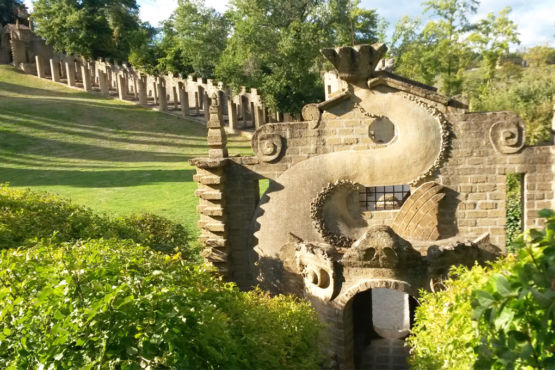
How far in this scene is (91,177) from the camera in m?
30.0

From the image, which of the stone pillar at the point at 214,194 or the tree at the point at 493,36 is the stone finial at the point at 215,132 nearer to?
the stone pillar at the point at 214,194

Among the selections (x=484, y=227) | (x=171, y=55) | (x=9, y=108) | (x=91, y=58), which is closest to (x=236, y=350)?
(x=484, y=227)

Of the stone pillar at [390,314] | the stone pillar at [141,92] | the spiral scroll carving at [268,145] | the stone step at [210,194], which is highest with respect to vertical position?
the stone pillar at [141,92]

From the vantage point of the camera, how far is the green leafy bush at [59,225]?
33.4ft

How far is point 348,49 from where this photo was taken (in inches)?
392

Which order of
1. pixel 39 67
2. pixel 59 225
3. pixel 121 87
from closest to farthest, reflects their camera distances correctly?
pixel 59 225 → pixel 121 87 → pixel 39 67

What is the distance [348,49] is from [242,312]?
222 inches

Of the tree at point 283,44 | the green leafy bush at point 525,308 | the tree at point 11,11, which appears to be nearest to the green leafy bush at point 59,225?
the green leafy bush at point 525,308

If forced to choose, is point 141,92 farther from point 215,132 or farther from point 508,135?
point 508,135

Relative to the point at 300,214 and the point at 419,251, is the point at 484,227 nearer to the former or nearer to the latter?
the point at 419,251

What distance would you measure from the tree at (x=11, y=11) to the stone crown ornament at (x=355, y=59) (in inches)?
2830

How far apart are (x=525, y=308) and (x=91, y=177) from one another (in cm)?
2942

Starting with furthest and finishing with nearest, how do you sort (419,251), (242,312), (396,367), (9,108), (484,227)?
(9,108) < (396,367) < (484,227) < (419,251) < (242,312)

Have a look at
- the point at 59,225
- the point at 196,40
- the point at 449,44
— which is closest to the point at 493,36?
the point at 449,44
